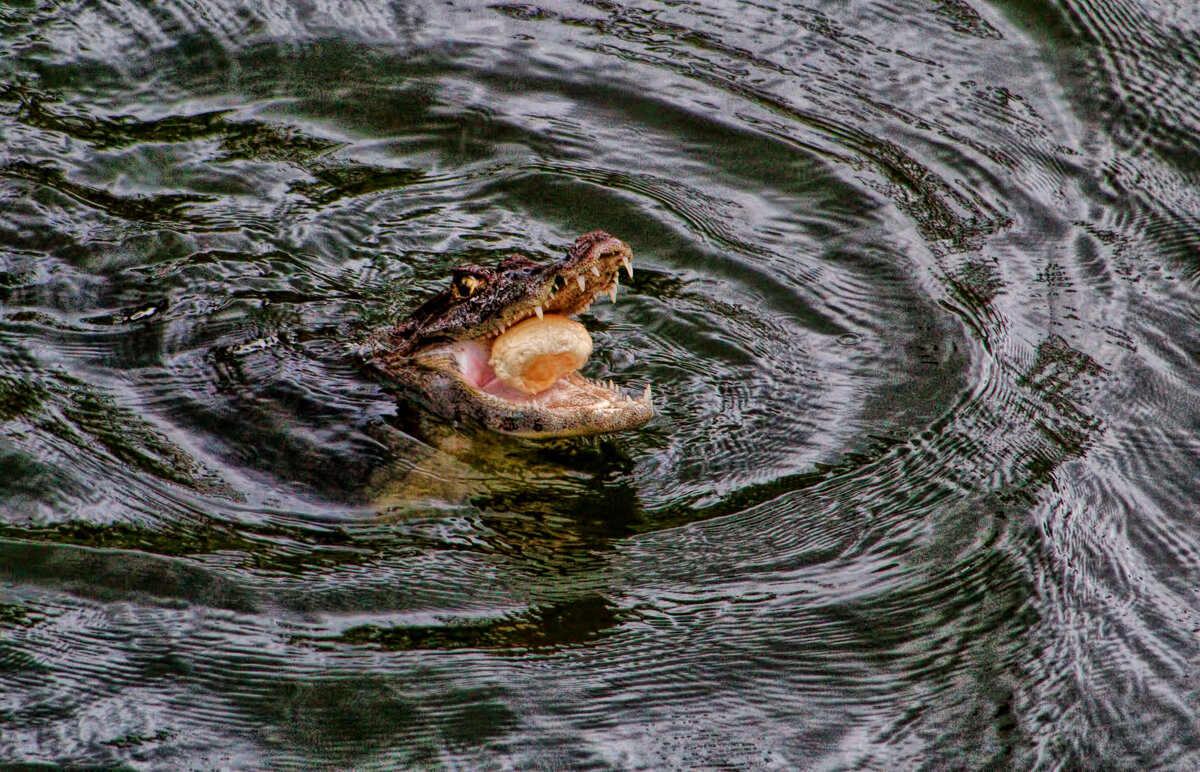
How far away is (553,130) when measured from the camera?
802 cm

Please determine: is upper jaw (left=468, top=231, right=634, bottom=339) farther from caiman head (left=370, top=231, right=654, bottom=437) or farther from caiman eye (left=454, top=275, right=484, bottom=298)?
caiman eye (left=454, top=275, right=484, bottom=298)

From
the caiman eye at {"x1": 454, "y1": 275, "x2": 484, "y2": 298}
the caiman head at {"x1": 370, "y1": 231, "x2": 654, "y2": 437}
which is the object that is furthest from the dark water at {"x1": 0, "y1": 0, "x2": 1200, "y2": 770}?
the caiman eye at {"x1": 454, "y1": 275, "x2": 484, "y2": 298}

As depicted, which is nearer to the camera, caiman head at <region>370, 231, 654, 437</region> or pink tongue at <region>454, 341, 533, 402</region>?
caiman head at <region>370, 231, 654, 437</region>

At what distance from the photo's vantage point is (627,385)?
233 inches

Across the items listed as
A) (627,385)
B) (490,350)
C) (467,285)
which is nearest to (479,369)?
(490,350)

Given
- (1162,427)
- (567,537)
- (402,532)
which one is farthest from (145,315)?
Result: (1162,427)

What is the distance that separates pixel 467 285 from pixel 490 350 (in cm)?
29

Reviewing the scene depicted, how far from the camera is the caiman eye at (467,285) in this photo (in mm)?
5391

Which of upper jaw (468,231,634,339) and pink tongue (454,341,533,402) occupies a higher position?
upper jaw (468,231,634,339)

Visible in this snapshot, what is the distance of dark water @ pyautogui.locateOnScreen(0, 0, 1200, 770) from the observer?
4148 millimetres

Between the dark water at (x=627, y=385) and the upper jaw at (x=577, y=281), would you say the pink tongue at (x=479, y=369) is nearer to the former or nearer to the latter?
the upper jaw at (x=577, y=281)

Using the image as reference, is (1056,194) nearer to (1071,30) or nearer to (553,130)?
(1071,30)

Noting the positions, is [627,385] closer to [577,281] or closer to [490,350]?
[490,350]

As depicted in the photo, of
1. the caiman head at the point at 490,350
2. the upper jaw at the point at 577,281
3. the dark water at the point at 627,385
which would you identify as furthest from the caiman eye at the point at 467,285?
the dark water at the point at 627,385
